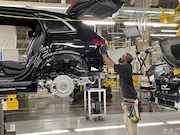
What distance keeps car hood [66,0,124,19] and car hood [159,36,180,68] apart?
0.89m

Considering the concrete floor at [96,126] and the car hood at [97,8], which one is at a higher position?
the car hood at [97,8]

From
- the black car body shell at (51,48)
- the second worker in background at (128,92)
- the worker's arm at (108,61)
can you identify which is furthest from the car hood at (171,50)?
the black car body shell at (51,48)

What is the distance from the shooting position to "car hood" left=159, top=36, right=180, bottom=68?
12.1 ft

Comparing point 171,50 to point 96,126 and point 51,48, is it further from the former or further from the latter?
point 96,126

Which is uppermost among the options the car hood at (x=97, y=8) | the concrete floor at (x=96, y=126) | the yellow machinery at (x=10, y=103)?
A: the car hood at (x=97, y=8)

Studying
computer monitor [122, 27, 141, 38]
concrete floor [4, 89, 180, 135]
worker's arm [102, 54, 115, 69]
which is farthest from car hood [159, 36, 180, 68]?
→ computer monitor [122, 27, 141, 38]

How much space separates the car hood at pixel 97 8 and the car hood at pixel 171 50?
0.89m

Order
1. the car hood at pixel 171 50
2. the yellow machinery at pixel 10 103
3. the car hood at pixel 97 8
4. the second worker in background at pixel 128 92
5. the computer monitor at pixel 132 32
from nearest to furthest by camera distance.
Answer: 1. the yellow machinery at pixel 10 103
2. the car hood at pixel 97 8
3. the car hood at pixel 171 50
4. the second worker in background at pixel 128 92
5. the computer monitor at pixel 132 32

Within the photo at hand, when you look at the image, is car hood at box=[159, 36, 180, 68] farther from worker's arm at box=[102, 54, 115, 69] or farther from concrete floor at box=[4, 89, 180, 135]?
concrete floor at box=[4, 89, 180, 135]

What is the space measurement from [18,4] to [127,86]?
188 inches

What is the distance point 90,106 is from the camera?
5957mm

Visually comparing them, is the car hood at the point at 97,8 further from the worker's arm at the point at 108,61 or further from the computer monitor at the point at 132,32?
the computer monitor at the point at 132,32

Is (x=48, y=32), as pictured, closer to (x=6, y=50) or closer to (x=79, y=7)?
(x=79, y=7)

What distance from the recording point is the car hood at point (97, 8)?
3512mm
